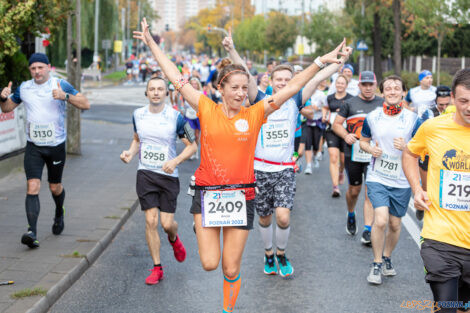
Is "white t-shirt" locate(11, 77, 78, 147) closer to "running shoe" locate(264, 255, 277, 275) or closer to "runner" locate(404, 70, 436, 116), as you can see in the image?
"running shoe" locate(264, 255, 277, 275)

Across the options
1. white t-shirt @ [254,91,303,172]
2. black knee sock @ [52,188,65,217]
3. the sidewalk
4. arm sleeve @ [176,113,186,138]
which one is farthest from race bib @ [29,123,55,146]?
white t-shirt @ [254,91,303,172]

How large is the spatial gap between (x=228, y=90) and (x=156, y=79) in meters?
2.05

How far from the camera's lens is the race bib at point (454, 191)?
4250mm

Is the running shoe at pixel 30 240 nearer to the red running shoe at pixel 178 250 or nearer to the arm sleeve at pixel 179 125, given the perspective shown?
the red running shoe at pixel 178 250

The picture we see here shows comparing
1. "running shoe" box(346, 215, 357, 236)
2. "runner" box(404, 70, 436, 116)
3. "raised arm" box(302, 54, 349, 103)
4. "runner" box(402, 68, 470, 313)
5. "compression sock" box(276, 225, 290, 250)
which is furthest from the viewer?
"runner" box(404, 70, 436, 116)

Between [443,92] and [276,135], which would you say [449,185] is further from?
[443,92]

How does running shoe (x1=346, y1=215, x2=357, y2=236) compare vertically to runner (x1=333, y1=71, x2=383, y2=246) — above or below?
below

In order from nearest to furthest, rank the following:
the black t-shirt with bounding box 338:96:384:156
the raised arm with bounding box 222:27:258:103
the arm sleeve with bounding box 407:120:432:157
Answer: the arm sleeve with bounding box 407:120:432:157 < the raised arm with bounding box 222:27:258:103 < the black t-shirt with bounding box 338:96:384:156

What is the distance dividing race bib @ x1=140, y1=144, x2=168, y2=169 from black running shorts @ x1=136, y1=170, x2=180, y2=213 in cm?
9

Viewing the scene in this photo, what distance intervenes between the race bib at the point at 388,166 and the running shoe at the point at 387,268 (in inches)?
33.9

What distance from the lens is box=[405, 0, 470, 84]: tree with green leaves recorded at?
3070 centimetres

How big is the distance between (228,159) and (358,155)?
3.92 metres

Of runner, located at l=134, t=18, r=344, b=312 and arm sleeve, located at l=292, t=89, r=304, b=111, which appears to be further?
arm sleeve, located at l=292, t=89, r=304, b=111

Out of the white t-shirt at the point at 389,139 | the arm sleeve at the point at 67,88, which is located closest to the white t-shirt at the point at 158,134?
the arm sleeve at the point at 67,88
